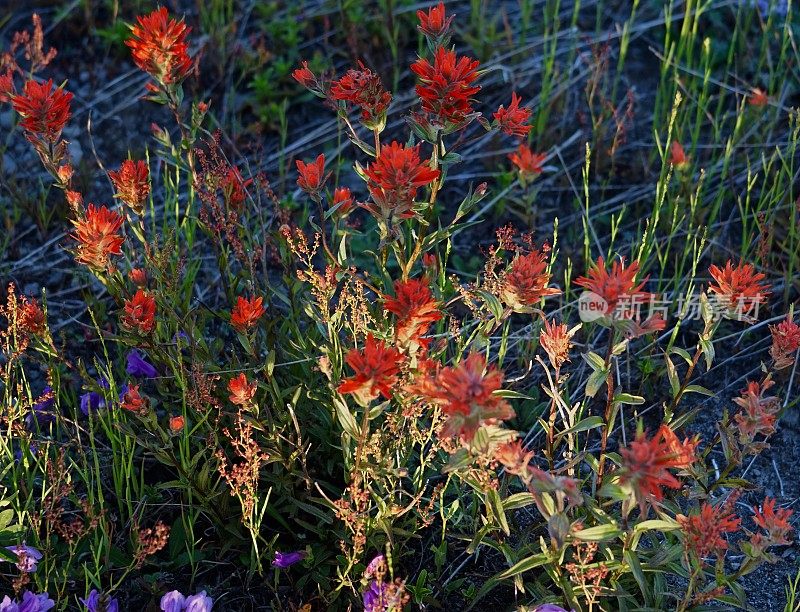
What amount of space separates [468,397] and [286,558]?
82 centimetres

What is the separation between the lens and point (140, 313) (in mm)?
2033

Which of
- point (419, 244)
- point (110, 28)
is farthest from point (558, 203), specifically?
point (110, 28)

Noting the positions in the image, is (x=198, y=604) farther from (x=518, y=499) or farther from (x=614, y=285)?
(x=614, y=285)

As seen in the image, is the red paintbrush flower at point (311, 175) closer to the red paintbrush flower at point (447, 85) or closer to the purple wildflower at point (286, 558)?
the red paintbrush flower at point (447, 85)

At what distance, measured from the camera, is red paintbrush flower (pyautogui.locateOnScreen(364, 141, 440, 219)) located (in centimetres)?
183

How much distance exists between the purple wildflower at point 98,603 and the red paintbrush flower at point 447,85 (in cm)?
130

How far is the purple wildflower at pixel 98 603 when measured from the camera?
79.6 inches

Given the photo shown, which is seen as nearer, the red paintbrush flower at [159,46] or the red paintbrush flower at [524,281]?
the red paintbrush flower at [524,281]

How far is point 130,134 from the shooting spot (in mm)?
3699

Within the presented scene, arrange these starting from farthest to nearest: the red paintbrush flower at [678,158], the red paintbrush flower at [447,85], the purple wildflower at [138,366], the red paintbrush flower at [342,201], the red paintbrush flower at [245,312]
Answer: the red paintbrush flower at [678,158]
the purple wildflower at [138,366]
the red paintbrush flower at [342,201]
the red paintbrush flower at [245,312]
the red paintbrush flower at [447,85]

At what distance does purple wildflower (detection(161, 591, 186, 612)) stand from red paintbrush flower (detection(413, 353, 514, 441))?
829 mm

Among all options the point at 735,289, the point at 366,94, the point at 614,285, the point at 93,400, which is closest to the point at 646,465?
the point at 614,285

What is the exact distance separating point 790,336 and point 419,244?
0.85 metres

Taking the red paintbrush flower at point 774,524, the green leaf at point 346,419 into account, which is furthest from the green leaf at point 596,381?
the green leaf at point 346,419
